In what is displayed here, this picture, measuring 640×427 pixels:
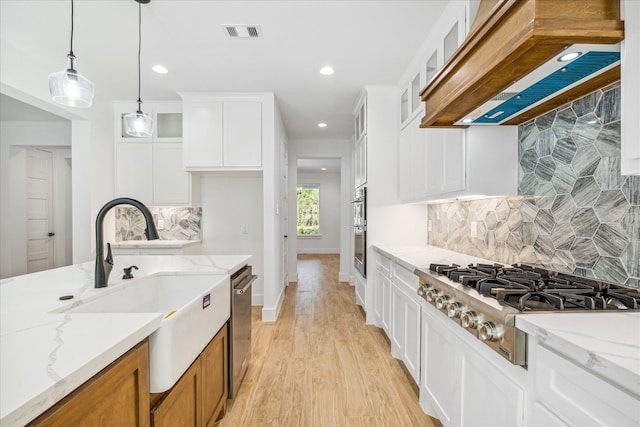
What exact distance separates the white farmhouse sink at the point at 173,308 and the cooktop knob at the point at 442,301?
1.16 metres

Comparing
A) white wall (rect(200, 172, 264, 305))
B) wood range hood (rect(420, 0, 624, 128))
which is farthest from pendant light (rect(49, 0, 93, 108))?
white wall (rect(200, 172, 264, 305))

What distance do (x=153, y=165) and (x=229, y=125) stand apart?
118 centimetres

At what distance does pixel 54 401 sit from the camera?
0.60 meters

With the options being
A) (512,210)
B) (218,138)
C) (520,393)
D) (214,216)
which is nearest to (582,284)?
(520,393)

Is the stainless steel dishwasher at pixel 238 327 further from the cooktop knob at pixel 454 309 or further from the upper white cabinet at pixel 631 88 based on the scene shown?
the upper white cabinet at pixel 631 88

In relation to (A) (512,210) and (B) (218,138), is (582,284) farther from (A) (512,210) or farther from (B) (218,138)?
(B) (218,138)

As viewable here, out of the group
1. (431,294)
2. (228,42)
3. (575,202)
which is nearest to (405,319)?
(431,294)

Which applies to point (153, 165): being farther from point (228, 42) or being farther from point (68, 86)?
point (68, 86)

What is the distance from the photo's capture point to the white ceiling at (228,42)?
86.3 inches

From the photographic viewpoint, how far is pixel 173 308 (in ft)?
6.17

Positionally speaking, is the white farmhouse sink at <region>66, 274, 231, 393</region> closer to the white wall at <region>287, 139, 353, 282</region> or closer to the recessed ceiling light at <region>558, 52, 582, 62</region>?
the recessed ceiling light at <region>558, 52, 582, 62</region>

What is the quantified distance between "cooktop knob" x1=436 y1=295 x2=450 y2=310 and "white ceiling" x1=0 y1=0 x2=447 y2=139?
1.93 m

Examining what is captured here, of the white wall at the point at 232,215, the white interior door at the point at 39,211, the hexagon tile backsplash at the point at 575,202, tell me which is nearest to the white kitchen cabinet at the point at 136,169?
the white wall at the point at 232,215

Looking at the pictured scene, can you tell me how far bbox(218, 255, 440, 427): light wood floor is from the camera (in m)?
1.95
